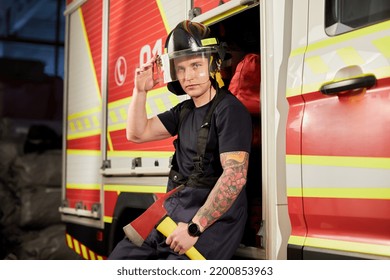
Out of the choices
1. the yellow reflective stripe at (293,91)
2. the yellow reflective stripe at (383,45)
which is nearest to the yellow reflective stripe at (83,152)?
the yellow reflective stripe at (293,91)

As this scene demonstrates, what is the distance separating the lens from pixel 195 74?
7.64ft

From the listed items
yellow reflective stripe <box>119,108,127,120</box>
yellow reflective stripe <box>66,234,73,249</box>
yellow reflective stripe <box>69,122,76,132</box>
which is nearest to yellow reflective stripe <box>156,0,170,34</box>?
yellow reflective stripe <box>119,108,127,120</box>

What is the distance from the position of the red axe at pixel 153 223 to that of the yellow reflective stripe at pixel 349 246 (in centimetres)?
60

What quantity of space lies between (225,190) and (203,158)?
6.8 inches

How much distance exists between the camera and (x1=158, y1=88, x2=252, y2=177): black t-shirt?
2.15 m

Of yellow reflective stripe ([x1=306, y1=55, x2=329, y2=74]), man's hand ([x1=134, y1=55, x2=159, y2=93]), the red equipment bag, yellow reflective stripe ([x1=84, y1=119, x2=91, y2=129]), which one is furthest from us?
yellow reflective stripe ([x1=84, y1=119, x2=91, y2=129])

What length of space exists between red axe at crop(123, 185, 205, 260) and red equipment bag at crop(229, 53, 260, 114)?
1.53 ft

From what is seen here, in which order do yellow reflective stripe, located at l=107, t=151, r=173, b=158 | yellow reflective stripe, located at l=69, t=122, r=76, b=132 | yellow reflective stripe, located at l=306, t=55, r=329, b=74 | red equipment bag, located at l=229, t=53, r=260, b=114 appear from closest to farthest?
yellow reflective stripe, located at l=306, t=55, r=329, b=74 → red equipment bag, located at l=229, t=53, r=260, b=114 → yellow reflective stripe, located at l=107, t=151, r=173, b=158 → yellow reflective stripe, located at l=69, t=122, r=76, b=132

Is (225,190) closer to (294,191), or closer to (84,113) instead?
(294,191)

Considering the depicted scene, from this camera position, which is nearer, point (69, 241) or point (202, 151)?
point (202, 151)

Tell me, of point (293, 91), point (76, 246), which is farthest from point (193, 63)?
point (76, 246)

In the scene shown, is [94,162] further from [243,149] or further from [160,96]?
[243,149]

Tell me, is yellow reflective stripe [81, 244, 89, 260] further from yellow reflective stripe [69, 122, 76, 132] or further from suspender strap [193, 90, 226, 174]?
suspender strap [193, 90, 226, 174]

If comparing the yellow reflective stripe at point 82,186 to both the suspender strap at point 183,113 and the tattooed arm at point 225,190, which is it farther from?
the tattooed arm at point 225,190
